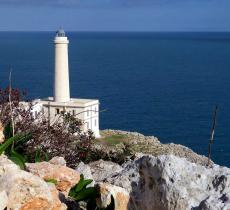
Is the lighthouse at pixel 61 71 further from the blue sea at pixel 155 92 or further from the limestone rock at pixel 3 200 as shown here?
the limestone rock at pixel 3 200

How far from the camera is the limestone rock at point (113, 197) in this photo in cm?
452

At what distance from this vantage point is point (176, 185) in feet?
11.4

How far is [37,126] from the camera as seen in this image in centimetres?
785

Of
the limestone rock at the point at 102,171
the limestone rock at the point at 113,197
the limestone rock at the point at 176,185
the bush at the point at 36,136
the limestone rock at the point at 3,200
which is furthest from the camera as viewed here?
the bush at the point at 36,136

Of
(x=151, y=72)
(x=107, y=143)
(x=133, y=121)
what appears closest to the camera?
(x=107, y=143)

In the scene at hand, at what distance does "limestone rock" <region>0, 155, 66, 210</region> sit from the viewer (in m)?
3.81

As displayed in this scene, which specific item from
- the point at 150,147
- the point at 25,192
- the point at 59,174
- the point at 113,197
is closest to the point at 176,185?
the point at 25,192

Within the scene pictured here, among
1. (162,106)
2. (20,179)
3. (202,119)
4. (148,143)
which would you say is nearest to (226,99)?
(162,106)

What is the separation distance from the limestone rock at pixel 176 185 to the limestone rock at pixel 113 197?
65 cm

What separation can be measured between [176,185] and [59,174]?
1.77 metres

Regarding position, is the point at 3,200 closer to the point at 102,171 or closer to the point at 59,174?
the point at 59,174

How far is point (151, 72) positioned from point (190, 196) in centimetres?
9356

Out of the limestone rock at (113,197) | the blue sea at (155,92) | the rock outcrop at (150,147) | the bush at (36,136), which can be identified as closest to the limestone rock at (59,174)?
the limestone rock at (113,197)

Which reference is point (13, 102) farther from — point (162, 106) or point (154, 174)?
point (162, 106)
